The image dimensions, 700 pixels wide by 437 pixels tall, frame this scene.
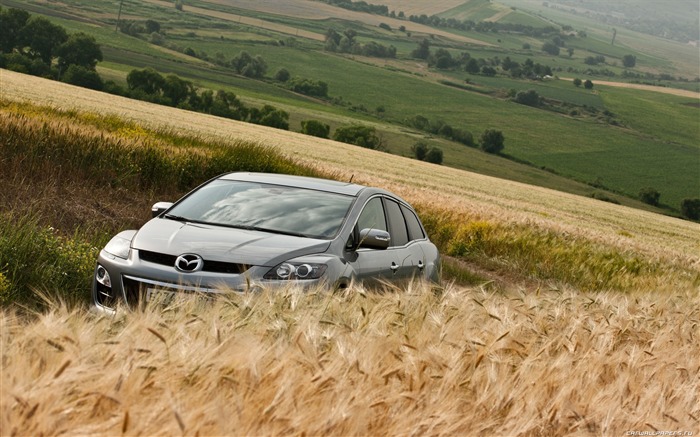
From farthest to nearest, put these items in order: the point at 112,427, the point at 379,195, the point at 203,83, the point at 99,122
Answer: the point at 203,83, the point at 99,122, the point at 379,195, the point at 112,427

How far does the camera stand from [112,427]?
8.66ft

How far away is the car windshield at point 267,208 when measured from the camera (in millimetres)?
8758

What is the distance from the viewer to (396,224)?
10.2 m

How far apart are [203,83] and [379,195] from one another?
11643cm

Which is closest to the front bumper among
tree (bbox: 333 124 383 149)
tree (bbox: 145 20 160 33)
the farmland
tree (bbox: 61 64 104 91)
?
the farmland

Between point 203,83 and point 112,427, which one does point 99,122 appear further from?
point 203,83

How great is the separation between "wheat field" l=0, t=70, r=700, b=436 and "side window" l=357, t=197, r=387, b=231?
269 cm

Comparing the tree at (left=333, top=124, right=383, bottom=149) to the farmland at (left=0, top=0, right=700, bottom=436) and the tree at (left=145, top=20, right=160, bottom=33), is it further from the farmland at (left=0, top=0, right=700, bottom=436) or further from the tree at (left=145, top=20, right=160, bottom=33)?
the tree at (left=145, top=20, right=160, bottom=33)

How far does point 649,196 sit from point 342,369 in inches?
4304

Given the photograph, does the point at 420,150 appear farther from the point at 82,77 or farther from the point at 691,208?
the point at 82,77

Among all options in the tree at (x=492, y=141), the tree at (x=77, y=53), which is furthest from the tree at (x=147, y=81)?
the tree at (x=492, y=141)

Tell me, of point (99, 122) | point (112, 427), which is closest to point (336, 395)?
point (112, 427)

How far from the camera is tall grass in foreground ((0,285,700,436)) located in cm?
276

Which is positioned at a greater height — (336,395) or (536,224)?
(336,395)
